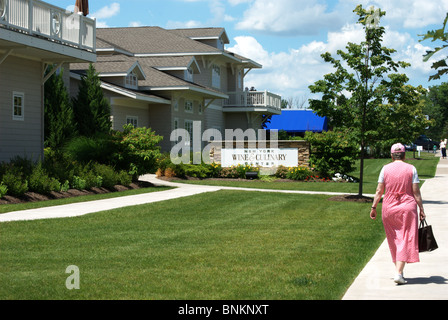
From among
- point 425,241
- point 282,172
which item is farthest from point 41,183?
point 282,172

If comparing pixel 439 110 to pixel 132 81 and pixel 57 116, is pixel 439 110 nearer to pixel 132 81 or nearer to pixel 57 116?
pixel 132 81

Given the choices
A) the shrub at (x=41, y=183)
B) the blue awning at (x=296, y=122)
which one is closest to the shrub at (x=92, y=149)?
the shrub at (x=41, y=183)

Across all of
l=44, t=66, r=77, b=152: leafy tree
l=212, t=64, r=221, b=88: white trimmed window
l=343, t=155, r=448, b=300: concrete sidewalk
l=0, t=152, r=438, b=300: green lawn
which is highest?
l=212, t=64, r=221, b=88: white trimmed window

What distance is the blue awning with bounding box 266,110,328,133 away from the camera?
50531 millimetres

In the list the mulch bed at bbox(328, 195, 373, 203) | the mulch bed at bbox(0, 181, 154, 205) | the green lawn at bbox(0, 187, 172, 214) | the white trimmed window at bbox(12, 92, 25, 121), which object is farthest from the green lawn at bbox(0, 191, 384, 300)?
the white trimmed window at bbox(12, 92, 25, 121)

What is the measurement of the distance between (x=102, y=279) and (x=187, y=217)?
22.5ft

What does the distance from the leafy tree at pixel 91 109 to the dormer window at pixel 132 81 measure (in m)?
5.06

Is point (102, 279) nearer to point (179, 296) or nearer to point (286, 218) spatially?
point (179, 296)

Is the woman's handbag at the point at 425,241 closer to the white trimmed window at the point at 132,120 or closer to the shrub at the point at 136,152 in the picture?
the shrub at the point at 136,152

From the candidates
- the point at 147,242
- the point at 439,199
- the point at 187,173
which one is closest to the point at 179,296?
the point at 147,242

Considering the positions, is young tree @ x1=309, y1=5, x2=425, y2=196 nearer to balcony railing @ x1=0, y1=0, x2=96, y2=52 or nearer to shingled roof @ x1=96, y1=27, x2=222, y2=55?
balcony railing @ x1=0, y1=0, x2=96, y2=52

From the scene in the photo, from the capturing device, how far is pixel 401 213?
830cm

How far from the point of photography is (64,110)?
24.1m

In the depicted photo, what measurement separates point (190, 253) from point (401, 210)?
3400 millimetres
